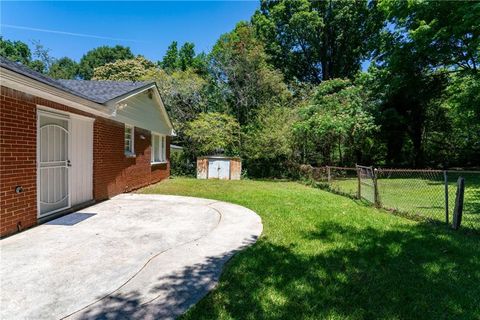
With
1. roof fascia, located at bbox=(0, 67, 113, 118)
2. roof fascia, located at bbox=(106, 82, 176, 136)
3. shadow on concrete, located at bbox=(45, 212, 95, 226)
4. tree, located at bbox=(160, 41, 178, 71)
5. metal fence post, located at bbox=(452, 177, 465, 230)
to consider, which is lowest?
shadow on concrete, located at bbox=(45, 212, 95, 226)

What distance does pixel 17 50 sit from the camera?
138 feet

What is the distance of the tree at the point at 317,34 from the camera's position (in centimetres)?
2614

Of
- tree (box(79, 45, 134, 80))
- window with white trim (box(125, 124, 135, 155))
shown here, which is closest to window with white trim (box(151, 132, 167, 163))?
window with white trim (box(125, 124, 135, 155))

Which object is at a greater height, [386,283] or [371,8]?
[371,8]

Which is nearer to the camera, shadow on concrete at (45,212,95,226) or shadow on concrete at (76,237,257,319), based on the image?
shadow on concrete at (76,237,257,319)

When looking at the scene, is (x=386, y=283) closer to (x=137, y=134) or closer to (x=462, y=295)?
(x=462, y=295)

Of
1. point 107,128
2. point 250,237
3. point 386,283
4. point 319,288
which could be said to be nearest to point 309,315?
point 319,288

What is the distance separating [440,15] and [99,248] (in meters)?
18.8

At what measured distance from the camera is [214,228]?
5.64 meters

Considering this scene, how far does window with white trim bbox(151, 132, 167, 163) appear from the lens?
1357 centimetres

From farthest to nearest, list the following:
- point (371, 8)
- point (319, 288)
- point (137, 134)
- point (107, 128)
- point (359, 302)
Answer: point (371, 8) < point (137, 134) < point (107, 128) < point (319, 288) < point (359, 302)

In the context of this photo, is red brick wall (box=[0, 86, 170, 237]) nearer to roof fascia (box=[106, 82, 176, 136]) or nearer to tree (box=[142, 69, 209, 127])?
roof fascia (box=[106, 82, 176, 136])

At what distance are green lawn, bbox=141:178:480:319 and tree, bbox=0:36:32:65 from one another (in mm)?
50076

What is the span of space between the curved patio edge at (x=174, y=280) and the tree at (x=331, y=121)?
12061 mm
